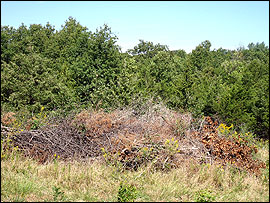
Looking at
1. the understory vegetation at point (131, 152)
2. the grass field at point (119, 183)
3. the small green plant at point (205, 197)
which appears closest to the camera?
the small green plant at point (205, 197)

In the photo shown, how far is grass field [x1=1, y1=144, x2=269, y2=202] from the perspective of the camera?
3.85m

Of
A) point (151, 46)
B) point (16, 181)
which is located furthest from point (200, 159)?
point (151, 46)

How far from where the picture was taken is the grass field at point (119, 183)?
12.6ft

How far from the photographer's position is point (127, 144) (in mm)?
5625

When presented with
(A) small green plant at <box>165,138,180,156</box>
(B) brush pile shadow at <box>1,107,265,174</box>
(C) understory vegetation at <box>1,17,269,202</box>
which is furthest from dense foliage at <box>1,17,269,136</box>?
(A) small green plant at <box>165,138,180,156</box>

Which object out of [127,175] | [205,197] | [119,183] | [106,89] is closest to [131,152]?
[127,175]

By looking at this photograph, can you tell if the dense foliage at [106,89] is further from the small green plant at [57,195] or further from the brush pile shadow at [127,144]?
the small green plant at [57,195]

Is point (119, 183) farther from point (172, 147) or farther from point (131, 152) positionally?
point (172, 147)

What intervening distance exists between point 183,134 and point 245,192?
2.72 m

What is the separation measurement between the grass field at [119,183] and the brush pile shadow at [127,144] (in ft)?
0.99

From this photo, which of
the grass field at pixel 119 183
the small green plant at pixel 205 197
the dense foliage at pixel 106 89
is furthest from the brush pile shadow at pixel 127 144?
the dense foliage at pixel 106 89

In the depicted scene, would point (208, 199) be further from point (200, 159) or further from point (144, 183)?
point (200, 159)

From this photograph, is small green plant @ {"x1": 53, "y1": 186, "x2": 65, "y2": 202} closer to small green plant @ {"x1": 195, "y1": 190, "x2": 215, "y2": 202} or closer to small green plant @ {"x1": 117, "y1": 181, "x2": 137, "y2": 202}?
small green plant @ {"x1": 117, "y1": 181, "x2": 137, "y2": 202}

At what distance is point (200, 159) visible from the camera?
223 inches
